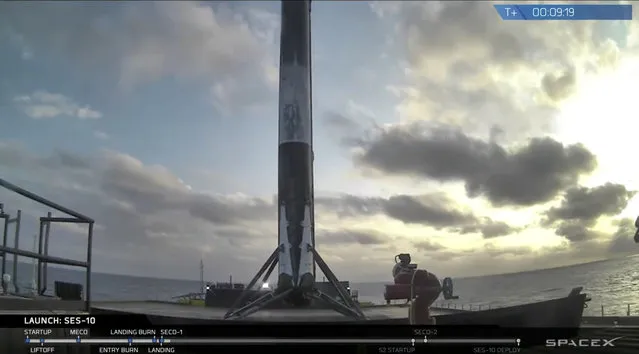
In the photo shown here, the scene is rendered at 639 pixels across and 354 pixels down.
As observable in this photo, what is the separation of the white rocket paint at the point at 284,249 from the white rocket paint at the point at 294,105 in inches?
44.8

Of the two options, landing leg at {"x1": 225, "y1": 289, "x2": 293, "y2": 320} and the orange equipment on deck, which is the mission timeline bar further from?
landing leg at {"x1": 225, "y1": 289, "x2": 293, "y2": 320}

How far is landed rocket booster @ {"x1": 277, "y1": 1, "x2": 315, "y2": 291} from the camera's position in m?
6.89

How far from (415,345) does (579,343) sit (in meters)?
1.24

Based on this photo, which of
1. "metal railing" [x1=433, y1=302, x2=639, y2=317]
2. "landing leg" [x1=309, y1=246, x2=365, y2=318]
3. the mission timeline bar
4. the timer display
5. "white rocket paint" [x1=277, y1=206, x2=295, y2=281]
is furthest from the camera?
"white rocket paint" [x1=277, y1=206, x2=295, y2=281]

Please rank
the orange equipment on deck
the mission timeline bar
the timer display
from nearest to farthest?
the mission timeline bar, the timer display, the orange equipment on deck

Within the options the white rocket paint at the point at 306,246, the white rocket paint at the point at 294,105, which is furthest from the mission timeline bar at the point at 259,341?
the white rocket paint at the point at 294,105

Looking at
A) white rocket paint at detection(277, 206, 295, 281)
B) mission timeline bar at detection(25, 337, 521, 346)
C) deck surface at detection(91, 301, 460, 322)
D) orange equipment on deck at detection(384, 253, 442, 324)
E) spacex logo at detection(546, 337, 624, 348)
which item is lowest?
spacex logo at detection(546, 337, 624, 348)

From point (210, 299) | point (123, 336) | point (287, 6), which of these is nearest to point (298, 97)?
point (287, 6)

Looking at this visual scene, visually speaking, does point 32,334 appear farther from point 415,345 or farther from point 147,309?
point 415,345

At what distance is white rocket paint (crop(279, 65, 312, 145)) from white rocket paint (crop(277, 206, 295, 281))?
1.14m

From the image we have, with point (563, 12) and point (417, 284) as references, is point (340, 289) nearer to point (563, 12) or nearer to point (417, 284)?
point (417, 284)

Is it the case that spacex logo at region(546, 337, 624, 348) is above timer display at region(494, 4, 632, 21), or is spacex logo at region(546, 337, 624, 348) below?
below

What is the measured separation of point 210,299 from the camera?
481 centimetres

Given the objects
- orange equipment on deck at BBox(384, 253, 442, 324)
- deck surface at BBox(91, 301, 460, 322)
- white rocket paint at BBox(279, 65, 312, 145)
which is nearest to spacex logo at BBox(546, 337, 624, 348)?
deck surface at BBox(91, 301, 460, 322)
